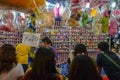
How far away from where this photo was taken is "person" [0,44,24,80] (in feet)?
10.7

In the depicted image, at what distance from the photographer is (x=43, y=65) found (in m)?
2.75

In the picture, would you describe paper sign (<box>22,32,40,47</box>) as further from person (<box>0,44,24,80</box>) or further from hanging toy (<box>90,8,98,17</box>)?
person (<box>0,44,24,80</box>)

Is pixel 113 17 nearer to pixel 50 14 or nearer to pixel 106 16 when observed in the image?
pixel 106 16

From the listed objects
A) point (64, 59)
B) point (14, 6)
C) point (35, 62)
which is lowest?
point (64, 59)

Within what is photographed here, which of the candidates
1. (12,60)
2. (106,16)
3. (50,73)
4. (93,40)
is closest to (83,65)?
(50,73)

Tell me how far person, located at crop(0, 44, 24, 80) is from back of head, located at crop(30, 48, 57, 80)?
0.55 meters

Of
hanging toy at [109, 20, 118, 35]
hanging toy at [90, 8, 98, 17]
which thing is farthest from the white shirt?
hanging toy at [109, 20, 118, 35]

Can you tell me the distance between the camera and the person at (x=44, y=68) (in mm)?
2740

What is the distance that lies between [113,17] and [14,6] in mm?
5349

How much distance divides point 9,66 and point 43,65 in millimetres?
666

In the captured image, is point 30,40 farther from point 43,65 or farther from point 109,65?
point 43,65

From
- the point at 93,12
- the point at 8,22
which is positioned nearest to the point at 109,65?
the point at 8,22

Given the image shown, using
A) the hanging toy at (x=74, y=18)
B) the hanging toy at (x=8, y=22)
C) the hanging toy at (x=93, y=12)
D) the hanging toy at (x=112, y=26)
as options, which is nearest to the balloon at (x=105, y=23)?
the hanging toy at (x=112, y=26)

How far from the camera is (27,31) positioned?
18.5 ft
